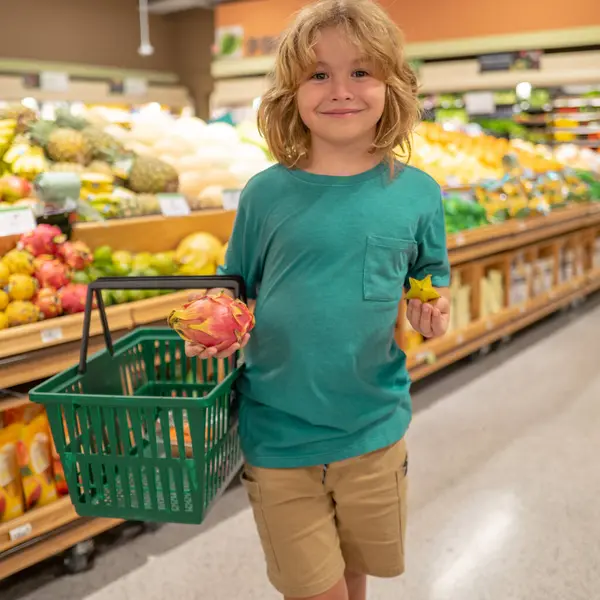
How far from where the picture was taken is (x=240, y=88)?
342 inches

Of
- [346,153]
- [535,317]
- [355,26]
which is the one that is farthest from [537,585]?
[535,317]

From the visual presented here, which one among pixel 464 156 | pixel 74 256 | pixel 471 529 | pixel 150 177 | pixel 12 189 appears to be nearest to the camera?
pixel 74 256

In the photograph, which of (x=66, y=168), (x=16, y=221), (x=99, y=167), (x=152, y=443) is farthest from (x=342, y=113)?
(x=99, y=167)

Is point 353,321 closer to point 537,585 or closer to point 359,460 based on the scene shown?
point 359,460

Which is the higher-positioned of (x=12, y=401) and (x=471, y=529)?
(x=12, y=401)

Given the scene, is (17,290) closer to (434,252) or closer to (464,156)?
(434,252)

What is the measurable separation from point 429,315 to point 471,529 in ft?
4.78

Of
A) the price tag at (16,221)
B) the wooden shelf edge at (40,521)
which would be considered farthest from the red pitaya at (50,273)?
the wooden shelf edge at (40,521)

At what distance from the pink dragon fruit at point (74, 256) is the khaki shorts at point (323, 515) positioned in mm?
1249

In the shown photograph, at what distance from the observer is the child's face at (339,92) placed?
136 centimetres

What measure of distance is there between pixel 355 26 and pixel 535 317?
432 cm

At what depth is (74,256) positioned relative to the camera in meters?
2.49

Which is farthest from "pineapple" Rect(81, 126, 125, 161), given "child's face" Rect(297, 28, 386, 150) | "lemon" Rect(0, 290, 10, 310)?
"child's face" Rect(297, 28, 386, 150)

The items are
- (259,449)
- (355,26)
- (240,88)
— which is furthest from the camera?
(240,88)
